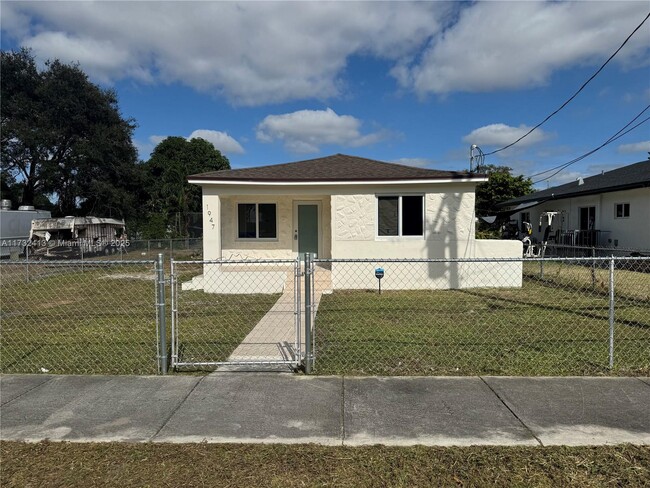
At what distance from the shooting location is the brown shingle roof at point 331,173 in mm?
11719

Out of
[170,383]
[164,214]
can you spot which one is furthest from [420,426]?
[164,214]

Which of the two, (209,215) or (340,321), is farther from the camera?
(209,215)

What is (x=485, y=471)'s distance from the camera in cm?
309

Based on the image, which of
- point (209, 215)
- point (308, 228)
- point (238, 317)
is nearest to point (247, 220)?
point (209, 215)

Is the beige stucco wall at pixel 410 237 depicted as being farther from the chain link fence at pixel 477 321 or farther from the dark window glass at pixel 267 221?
the dark window glass at pixel 267 221

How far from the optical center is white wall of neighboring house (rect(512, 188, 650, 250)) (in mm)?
17094

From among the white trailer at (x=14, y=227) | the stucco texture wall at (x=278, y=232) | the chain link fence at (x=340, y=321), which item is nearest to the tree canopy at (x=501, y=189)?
the chain link fence at (x=340, y=321)

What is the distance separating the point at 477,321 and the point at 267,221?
7.76m

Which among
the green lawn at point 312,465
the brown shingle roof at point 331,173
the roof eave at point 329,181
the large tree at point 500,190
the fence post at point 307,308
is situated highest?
the large tree at point 500,190

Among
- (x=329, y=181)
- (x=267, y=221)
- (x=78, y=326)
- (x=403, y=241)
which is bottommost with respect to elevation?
(x=78, y=326)

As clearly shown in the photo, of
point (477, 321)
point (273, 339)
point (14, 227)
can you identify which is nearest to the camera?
point (273, 339)

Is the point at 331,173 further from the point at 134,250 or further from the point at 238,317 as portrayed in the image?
the point at 134,250

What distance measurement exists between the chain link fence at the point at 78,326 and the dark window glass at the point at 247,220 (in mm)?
3092

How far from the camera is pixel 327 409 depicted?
161 inches
